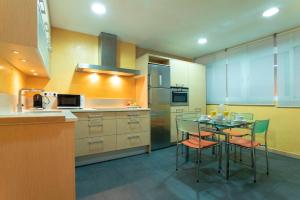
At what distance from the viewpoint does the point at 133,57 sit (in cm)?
376

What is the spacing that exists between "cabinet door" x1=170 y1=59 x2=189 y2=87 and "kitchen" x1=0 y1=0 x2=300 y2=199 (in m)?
0.03

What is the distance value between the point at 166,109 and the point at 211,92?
1.67 meters

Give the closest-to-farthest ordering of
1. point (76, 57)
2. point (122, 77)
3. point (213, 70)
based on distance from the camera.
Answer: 1. point (76, 57)
2. point (122, 77)
3. point (213, 70)

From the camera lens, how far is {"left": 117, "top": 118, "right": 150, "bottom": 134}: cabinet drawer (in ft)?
9.78

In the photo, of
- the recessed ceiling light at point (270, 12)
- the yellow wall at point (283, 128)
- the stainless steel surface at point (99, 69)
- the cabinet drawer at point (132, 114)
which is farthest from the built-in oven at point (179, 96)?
the recessed ceiling light at point (270, 12)

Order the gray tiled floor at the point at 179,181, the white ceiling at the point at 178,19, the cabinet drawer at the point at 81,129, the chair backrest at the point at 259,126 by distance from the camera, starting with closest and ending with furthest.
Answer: the gray tiled floor at the point at 179,181 < the chair backrest at the point at 259,126 < the white ceiling at the point at 178,19 < the cabinet drawer at the point at 81,129

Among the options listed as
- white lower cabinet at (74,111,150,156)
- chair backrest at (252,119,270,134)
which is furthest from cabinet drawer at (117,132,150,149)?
chair backrest at (252,119,270,134)

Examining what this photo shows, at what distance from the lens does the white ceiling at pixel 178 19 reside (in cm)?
225

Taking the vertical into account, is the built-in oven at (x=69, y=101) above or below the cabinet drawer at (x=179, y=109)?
above

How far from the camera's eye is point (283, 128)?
3098mm

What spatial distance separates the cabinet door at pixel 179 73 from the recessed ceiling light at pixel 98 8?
1931mm

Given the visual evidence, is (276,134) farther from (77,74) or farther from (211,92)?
(77,74)

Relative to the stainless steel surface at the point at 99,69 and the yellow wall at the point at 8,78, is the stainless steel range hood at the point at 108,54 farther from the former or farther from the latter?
the yellow wall at the point at 8,78

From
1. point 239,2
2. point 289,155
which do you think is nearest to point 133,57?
point 239,2
